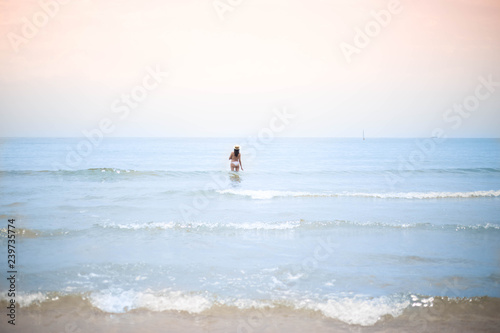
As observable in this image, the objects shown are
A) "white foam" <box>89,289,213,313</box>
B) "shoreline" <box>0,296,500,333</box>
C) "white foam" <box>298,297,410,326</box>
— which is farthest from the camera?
"white foam" <box>89,289,213,313</box>

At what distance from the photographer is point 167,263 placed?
6852 millimetres

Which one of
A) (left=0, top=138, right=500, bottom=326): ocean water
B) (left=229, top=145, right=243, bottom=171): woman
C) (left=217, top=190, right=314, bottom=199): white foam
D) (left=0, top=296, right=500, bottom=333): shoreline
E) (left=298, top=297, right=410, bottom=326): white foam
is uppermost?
(left=229, top=145, right=243, bottom=171): woman

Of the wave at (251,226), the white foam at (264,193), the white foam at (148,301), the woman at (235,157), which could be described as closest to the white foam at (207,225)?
the wave at (251,226)

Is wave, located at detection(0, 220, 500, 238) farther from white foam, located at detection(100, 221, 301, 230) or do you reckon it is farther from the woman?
the woman

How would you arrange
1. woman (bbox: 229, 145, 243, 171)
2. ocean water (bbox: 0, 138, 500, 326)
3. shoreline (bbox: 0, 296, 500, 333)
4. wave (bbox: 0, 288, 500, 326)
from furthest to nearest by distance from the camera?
woman (bbox: 229, 145, 243, 171) → ocean water (bbox: 0, 138, 500, 326) → wave (bbox: 0, 288, 500, 326) → shoreline (bbox: 0, 296, 500, 333)

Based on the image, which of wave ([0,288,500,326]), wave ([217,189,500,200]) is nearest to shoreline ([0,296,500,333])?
wave ([0,288,500,326])

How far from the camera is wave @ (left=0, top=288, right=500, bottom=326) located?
4988 millimetres

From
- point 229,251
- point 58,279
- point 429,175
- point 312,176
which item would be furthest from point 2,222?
point 429,175

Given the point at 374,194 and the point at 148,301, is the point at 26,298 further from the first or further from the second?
the point at 374,194

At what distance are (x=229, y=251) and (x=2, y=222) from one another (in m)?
7.42

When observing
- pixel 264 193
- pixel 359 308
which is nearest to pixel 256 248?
pixel 359 308

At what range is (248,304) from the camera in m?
5.21

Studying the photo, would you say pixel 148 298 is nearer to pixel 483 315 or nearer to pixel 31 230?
pixel 483 315

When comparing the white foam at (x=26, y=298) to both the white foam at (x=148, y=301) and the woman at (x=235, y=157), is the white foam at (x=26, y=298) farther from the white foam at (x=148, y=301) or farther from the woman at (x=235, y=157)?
the woman at (x=235, y=157)
